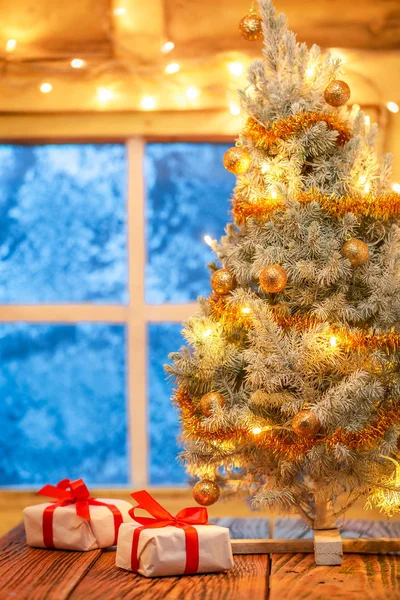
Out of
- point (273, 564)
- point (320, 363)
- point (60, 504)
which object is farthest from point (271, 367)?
point (60, 504)

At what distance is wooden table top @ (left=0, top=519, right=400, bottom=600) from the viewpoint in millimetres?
1531

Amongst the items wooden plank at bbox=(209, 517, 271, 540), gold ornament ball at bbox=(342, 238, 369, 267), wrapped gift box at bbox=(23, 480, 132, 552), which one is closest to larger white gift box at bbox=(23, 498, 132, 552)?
wrapped gift box at bbox=(23, 480, 132, 552)

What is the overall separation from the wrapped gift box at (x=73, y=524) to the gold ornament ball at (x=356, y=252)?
2.76ft

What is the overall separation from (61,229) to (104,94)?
538mm

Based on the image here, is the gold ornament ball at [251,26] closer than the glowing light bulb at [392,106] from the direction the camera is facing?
Yes

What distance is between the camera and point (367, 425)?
1.71 m

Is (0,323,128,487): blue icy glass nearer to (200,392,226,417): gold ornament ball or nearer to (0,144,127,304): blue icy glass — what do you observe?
(0,144,127,304): blue icy glass

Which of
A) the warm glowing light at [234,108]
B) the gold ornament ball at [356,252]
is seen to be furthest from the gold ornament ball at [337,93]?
the warm glowing light at [234,108]

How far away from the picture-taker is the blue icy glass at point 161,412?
9.38ft

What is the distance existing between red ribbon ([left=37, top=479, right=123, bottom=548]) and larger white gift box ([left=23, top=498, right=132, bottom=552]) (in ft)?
0.03

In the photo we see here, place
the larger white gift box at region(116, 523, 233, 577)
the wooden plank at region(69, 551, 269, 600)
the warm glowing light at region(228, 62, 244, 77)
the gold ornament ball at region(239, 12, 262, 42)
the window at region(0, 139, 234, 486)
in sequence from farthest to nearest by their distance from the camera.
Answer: the window at region(0, 139, 234, 486) → the warm glowing light at region(228, 62, 244, 77) → the gold ornament ball at region(239, 12, 262, 42) → the larger white gift box at region(116, 523, 233, 577) → the wooden plank at region(69, 551, 269, 600)

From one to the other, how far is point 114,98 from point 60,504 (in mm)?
1419

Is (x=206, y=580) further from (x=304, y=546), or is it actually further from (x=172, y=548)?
(x=304, y=546)

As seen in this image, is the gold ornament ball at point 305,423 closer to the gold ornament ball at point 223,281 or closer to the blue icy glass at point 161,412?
the gold ornament ball at point 223,281
